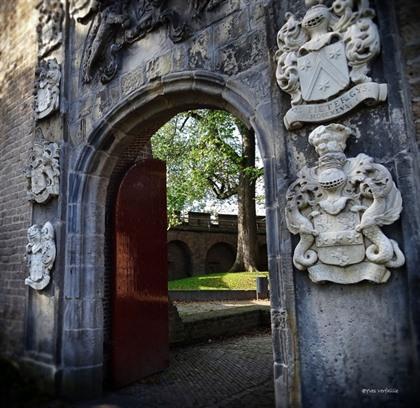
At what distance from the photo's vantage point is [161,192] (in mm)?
5656

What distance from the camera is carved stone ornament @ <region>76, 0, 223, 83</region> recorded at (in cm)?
395

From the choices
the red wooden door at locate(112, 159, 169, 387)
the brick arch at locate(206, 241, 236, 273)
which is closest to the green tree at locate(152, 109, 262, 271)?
the brick arch at locate(206, 241, 236, 273)

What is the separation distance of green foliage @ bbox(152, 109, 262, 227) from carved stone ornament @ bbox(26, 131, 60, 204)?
8063 millimetres

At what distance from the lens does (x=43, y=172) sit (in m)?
5.00

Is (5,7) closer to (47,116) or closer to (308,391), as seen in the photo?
(47,116)

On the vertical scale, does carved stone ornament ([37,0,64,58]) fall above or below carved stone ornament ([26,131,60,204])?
above

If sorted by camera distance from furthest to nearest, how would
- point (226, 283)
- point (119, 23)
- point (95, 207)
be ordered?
Result: point (226, 283)
point (95, 207)
point (119, 23)

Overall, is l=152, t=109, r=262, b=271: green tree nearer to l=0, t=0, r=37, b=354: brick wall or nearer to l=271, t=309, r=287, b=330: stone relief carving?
l=0, t=0, r=37, b=354: brick wall

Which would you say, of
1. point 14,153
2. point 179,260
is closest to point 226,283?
point 179,260

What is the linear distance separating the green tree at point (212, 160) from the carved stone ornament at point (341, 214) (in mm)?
9236

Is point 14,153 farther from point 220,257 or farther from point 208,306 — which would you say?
point 220,257

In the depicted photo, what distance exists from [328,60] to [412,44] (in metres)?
0.58

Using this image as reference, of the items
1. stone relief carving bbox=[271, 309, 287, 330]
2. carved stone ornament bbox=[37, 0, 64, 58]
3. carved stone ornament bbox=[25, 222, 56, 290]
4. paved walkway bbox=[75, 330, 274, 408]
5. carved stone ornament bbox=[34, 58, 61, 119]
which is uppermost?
carved stone ornament bbox=[37, 0, 64, 58]

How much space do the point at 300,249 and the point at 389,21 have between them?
1733mm
